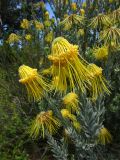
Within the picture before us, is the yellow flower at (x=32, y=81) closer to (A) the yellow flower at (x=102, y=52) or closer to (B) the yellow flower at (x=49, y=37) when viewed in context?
(A) the yellow flower at (x=102, y=52)

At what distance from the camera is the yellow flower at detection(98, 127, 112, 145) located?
188 inches

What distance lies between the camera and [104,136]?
4906mm

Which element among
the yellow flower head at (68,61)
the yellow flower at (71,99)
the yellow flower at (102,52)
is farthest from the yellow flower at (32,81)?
the yellow flower at (102,52)

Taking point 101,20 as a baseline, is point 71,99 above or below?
below

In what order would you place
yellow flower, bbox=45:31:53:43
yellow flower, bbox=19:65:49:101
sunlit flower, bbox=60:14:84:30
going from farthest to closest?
yellow flower, bbox=45:31:53:43
sunlit flower, bbox=60:14:84:30
yellow flower, bbox=19:65:49:101

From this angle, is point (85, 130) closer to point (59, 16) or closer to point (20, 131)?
point (20, 131)

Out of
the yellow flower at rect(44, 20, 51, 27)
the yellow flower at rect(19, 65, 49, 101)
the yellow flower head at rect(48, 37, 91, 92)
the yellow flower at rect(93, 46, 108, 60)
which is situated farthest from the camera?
the yellow flower at rect(44, 20, 51, 27)

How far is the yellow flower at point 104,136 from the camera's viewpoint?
478 cm

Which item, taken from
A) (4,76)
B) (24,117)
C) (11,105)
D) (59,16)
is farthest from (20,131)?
(4,76)

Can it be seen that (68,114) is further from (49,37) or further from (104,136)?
(49,37)

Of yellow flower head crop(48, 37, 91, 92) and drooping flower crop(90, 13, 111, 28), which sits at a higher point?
drooping flower crop(90, 13, 111, 28)

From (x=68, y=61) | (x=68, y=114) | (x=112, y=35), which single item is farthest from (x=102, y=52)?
(x=68, y=61)

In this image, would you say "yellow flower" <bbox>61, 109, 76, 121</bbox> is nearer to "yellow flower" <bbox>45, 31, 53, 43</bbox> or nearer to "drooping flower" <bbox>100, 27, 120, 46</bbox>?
"drooping flower" <bbox>100, 27, 120, 46</bbox>

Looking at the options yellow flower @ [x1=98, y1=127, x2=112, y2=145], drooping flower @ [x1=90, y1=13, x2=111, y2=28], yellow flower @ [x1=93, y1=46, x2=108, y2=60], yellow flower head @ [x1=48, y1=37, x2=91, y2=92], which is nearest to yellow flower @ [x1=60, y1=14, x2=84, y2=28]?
drooping flower @ [x1=90, y1=13, x2=111, y2=28]
